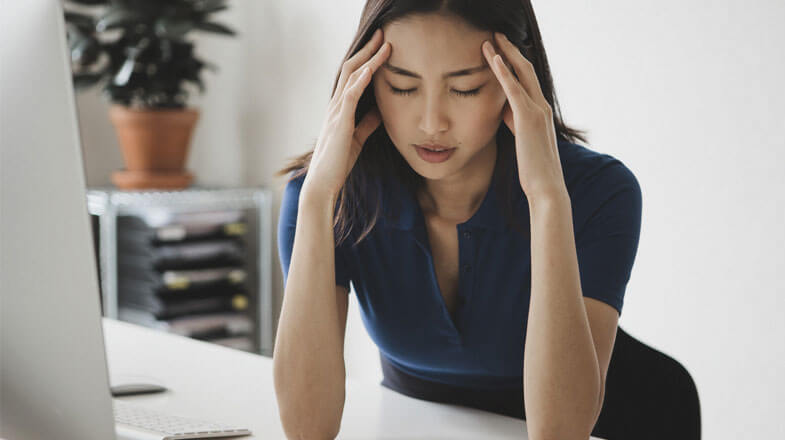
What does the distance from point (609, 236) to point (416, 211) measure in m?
0.30

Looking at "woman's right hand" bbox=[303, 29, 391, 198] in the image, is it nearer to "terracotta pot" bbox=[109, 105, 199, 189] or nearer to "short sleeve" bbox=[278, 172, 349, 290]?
"short sleeve" bbox=[278, 172, 349, 290]

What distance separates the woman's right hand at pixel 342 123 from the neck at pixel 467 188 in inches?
7.2

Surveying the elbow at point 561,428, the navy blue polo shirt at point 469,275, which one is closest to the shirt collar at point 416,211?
the navy blue polo shirt at point 469,275

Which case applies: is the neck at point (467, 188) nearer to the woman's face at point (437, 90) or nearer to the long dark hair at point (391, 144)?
the long dark hair at point (391, 144)

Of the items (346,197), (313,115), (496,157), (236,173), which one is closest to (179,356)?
(346,197)

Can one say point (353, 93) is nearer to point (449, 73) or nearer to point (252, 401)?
point (449, 73)

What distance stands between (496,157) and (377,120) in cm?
21

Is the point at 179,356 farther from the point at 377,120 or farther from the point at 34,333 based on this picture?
the point at 34,333

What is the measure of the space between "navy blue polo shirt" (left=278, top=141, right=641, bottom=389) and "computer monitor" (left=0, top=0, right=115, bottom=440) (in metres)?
0.53

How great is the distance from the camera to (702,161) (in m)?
1.63

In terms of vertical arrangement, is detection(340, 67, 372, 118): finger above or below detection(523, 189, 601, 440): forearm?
above

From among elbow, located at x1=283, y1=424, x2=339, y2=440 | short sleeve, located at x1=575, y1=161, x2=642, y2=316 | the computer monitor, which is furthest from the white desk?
the computer monitor

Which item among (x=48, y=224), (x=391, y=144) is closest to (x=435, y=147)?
(x=391, y=144)

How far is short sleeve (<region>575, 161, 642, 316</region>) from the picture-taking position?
1.04 meters
